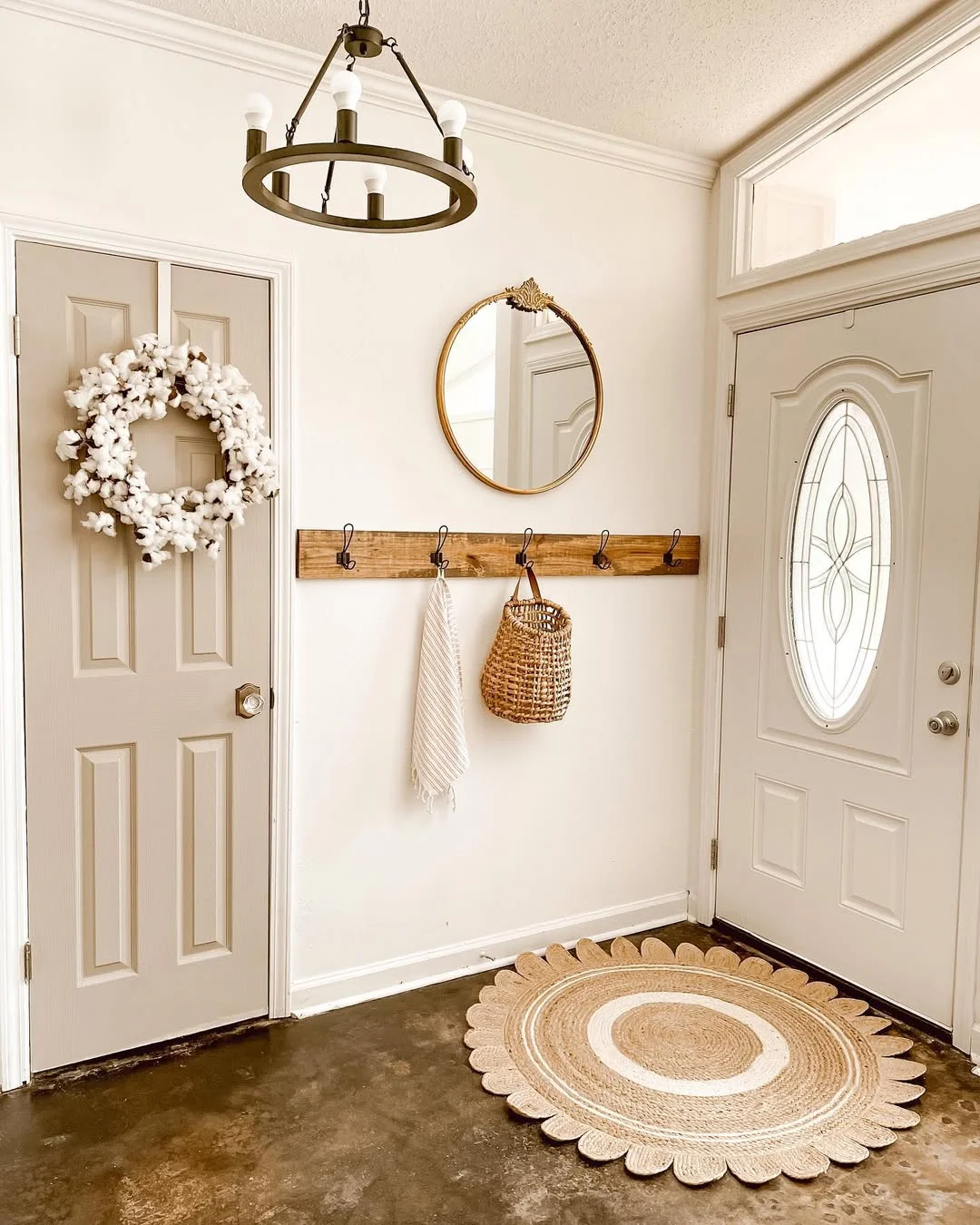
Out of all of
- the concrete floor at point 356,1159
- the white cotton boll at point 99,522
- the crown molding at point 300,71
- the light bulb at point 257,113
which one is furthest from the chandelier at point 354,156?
the concrete floor at point 356,1159

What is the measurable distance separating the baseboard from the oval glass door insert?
0.97 m

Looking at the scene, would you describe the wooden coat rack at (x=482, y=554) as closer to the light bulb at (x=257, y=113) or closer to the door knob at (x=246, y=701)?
the door knob at (x=246, y=701)

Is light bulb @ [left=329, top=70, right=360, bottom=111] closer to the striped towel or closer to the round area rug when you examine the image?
the striped towel

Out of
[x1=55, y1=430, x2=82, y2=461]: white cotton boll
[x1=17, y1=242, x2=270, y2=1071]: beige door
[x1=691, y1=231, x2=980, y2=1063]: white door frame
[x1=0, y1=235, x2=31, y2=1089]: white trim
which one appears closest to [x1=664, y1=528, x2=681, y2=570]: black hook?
[x1=691, y1=231, x2=980, y2=1063]: white door frame

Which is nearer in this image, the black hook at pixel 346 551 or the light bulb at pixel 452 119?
the light bulb at pixel 452 119

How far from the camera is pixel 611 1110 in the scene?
88.2 inches

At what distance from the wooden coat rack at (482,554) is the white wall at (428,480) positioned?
0.04 m

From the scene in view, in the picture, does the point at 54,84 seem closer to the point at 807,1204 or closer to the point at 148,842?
the point at 148,842

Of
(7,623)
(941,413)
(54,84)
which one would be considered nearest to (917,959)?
(941,413)

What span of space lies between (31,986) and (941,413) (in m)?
2.77

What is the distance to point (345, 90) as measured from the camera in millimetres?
1405

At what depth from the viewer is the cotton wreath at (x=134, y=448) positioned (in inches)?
86.4

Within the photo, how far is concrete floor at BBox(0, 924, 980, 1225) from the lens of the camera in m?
1.92

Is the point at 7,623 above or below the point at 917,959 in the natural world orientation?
above
